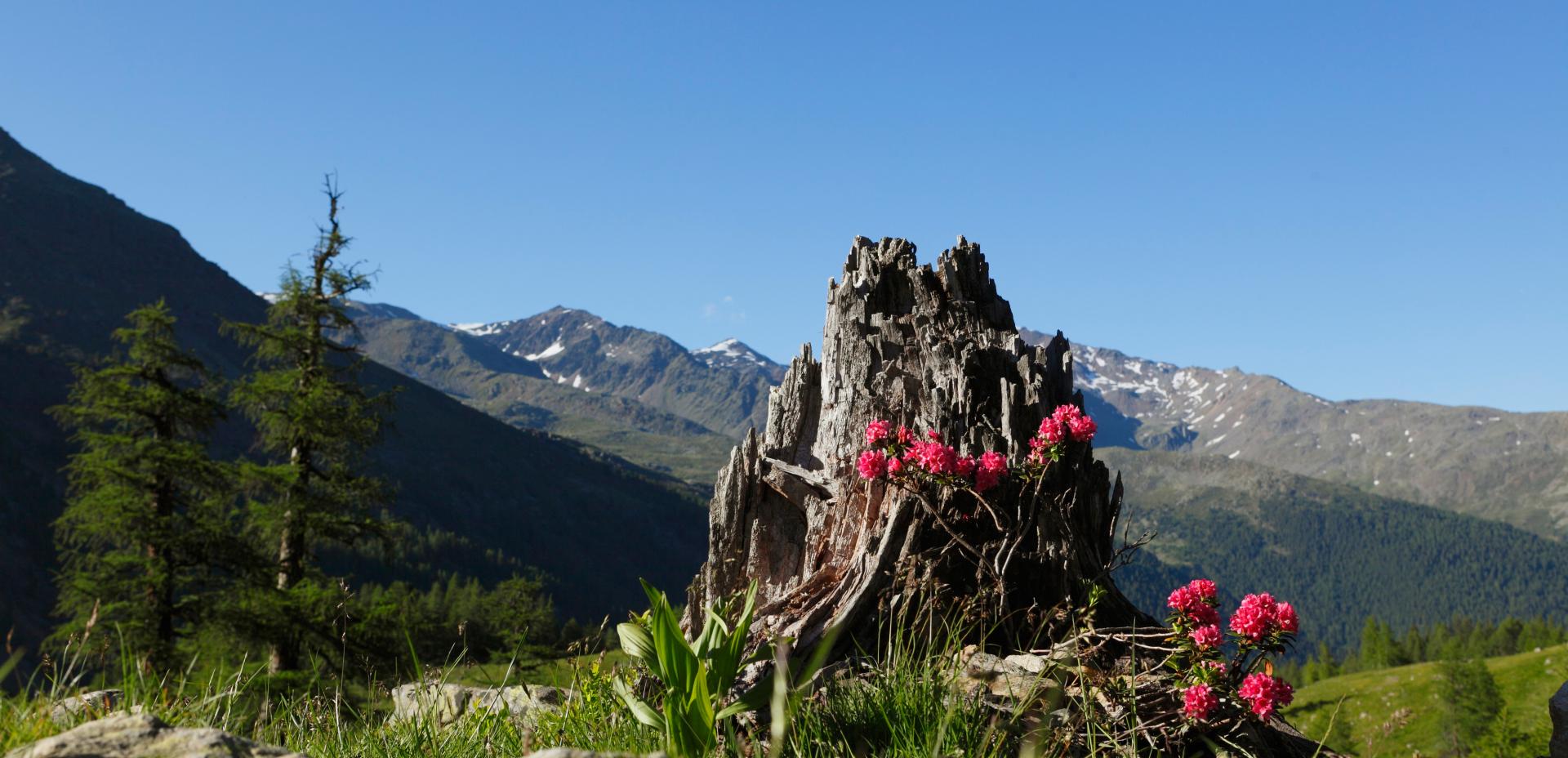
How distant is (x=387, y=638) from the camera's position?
24938mm

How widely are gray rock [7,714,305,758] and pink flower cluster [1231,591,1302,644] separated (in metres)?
5.25

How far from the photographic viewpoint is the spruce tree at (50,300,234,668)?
23.2 metres

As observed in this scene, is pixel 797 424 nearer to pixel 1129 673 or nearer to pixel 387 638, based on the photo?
pixel 1129 673

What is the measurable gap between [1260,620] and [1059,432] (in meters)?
2.25

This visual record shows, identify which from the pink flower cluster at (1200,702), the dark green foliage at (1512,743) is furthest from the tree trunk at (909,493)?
the dark green foliage at (1512,743)

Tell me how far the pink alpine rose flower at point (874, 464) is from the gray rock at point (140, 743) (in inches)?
202

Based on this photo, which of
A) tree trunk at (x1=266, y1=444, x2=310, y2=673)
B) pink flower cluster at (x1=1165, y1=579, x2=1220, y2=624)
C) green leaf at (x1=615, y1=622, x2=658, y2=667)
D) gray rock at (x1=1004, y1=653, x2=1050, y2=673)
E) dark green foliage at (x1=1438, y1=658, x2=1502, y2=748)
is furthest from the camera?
dark green foliage at (x1=1438, y1=658, x2=1502, y2=748)

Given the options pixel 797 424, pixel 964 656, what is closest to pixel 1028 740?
pixel 964 656

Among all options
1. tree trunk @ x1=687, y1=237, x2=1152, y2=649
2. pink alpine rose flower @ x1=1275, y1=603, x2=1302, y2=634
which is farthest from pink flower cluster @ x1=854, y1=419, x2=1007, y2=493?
pink alpine rose flower @ x1=1275, y1=603, x2=1302, y2=634

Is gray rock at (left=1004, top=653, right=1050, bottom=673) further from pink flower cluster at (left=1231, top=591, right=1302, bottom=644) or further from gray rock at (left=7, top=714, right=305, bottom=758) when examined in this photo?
gray rock at (left=7, top=714, right=305, bottom=758)

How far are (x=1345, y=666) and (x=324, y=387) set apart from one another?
172 meters

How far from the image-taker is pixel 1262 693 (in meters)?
5.81

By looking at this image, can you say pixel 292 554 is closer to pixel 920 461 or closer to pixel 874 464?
pixel 874 464

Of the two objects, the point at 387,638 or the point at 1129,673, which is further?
the point at 387,638
